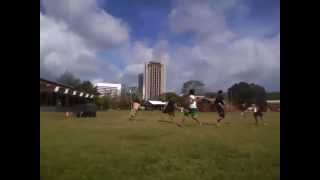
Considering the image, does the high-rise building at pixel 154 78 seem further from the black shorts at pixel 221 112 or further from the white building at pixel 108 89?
the black shorts at pixel 221 112

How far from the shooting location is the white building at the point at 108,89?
5676 millimetres

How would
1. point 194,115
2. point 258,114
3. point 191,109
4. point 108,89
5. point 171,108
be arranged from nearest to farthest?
point 108,89 → point 258,114 → point 171,108 → point 191,109 → point 194,115

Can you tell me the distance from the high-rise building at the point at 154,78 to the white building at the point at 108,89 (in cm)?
41

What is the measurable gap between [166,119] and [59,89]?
2342 mm

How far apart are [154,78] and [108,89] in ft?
2.47

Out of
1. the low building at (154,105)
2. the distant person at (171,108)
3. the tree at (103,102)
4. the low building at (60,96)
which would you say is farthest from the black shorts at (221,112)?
the low building at (60,96)

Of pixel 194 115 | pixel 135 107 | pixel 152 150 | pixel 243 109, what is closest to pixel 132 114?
pixel 135 107

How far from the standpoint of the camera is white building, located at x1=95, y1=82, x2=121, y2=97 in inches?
223

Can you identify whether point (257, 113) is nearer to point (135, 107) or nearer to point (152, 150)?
point (135, 107)

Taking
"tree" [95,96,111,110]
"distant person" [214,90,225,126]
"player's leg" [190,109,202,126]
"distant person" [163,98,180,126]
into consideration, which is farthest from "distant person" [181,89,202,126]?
"tree" [95,96,111,110]

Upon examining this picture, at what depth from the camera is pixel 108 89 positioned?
5.77 meters
